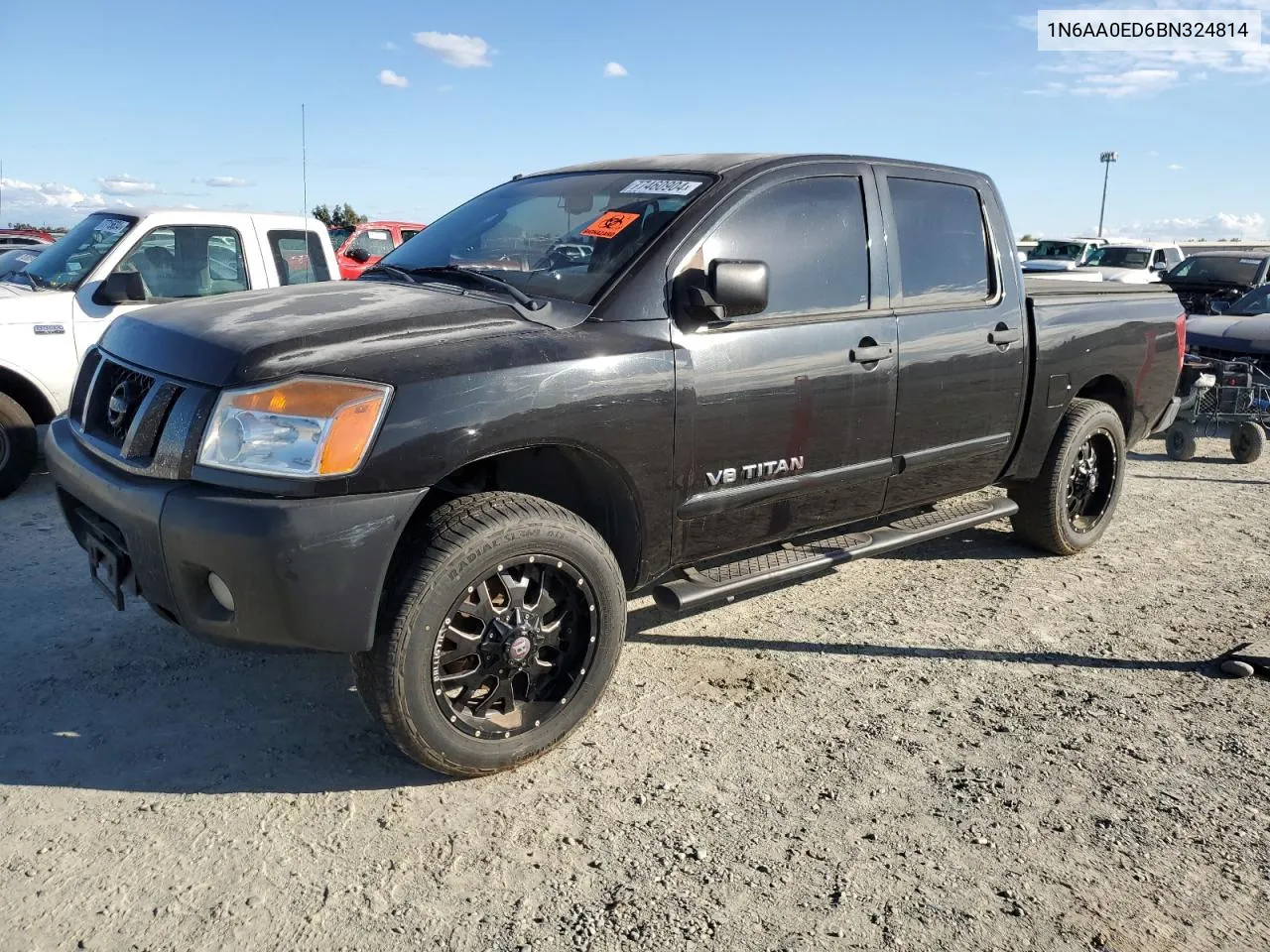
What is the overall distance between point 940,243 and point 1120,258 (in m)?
19.1

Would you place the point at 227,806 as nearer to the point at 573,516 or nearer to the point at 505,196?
the point at 573,516

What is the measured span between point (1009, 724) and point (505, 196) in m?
2.93

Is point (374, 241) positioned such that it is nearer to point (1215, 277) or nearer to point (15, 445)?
point (15, 445)

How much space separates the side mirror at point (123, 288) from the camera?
19.6ft

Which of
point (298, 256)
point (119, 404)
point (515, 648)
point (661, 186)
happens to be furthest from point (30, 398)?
point (515, 648)

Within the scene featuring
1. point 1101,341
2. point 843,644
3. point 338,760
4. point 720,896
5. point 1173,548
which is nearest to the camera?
point 720,896

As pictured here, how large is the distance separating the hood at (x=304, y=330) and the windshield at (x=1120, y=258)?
2034 cm

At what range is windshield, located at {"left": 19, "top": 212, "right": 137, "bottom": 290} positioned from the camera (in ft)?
21.3

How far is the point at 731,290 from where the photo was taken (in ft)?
10.8

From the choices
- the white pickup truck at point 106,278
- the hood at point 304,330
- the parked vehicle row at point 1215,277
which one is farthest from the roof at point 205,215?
the parked vehicle row at point 1215,277

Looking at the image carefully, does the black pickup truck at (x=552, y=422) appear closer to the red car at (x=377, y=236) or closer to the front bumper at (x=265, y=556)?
the front bumper at (x=265, y=556)

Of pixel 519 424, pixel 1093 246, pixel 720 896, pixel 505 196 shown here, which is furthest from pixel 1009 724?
pixel 1093 246

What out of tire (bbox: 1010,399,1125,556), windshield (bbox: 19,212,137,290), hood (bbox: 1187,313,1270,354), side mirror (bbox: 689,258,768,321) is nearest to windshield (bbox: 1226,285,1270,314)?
hood (bbox: 1187,313,1270,354)

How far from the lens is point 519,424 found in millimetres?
2975
